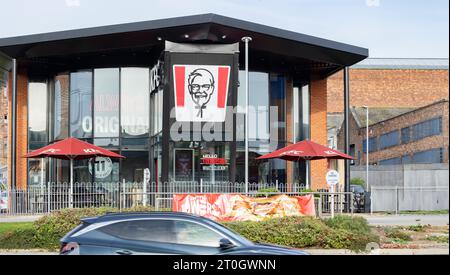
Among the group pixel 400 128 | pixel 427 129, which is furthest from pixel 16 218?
pixel 400 128

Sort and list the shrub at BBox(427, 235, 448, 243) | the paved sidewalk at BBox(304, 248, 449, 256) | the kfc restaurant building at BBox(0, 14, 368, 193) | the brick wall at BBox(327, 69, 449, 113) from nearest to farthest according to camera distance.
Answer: the paved sidewalk at BBox(304, 248, 449, 256), the shrub at BBox(427, 235, 448, 243), the kfc restaurant building at BBox(0, 14, 368, 193), the brick wall at BBox(327, 69, 449, 113)

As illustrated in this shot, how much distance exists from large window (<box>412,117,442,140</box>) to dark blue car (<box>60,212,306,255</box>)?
1897 centimetres

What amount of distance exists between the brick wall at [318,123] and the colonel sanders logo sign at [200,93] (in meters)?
7.60

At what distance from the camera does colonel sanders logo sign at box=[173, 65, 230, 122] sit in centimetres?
2783

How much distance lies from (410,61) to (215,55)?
51.0 meters

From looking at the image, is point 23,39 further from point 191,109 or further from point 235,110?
point 235,110

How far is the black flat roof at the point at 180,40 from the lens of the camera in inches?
1047

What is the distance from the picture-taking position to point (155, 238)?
905 centimetres

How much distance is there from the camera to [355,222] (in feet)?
55.1

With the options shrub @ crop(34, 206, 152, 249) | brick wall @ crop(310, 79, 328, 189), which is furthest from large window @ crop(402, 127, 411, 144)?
shrub @ crop(34, 206, 152, 249)

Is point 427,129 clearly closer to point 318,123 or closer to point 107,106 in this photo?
point 318,123

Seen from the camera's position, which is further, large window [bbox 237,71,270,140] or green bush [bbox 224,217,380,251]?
large window [bbox 237,71,270,140]

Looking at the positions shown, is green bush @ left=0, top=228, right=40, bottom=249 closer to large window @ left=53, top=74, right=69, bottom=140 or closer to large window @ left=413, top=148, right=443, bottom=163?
large window @ left=53, top=74, right=69, bottom=140
